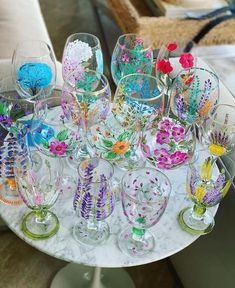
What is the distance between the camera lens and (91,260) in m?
0.89

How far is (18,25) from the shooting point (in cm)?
171

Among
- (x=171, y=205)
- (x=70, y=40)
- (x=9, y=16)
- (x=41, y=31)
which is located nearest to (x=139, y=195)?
(x=171, y=205)

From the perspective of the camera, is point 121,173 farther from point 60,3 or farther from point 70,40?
point 60,3

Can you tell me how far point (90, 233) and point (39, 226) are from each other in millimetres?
107

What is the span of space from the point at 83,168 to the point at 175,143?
0.24m

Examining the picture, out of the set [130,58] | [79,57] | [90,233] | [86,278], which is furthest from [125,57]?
[86,278]

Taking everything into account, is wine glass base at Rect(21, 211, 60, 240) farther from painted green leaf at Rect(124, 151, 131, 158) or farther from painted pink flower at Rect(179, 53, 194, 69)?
painted pink flower at Rect(179, 53, 194, 69)

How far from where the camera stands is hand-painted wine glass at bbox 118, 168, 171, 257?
88 cm

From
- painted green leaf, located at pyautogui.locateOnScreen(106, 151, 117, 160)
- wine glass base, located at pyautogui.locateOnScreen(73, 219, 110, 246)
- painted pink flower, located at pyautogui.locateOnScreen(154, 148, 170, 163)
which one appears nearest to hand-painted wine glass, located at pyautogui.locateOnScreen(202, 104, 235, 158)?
painted pink flower, located at pyautogui.locateOnScreen(154, 148, 170, 163)

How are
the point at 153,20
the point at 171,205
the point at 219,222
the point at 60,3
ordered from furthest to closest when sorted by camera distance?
1. the point at 60,3
2. the point at 153,20
3. the point at 219,222
4. the point at 171,205

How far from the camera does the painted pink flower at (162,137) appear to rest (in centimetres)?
108

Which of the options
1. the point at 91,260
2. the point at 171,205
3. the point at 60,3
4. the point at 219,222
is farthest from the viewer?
the point at 60,3

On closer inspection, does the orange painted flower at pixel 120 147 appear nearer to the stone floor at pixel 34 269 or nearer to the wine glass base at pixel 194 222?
the wine glass base at pixel 194 222

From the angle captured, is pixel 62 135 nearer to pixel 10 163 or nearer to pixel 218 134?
pixel 10 163
